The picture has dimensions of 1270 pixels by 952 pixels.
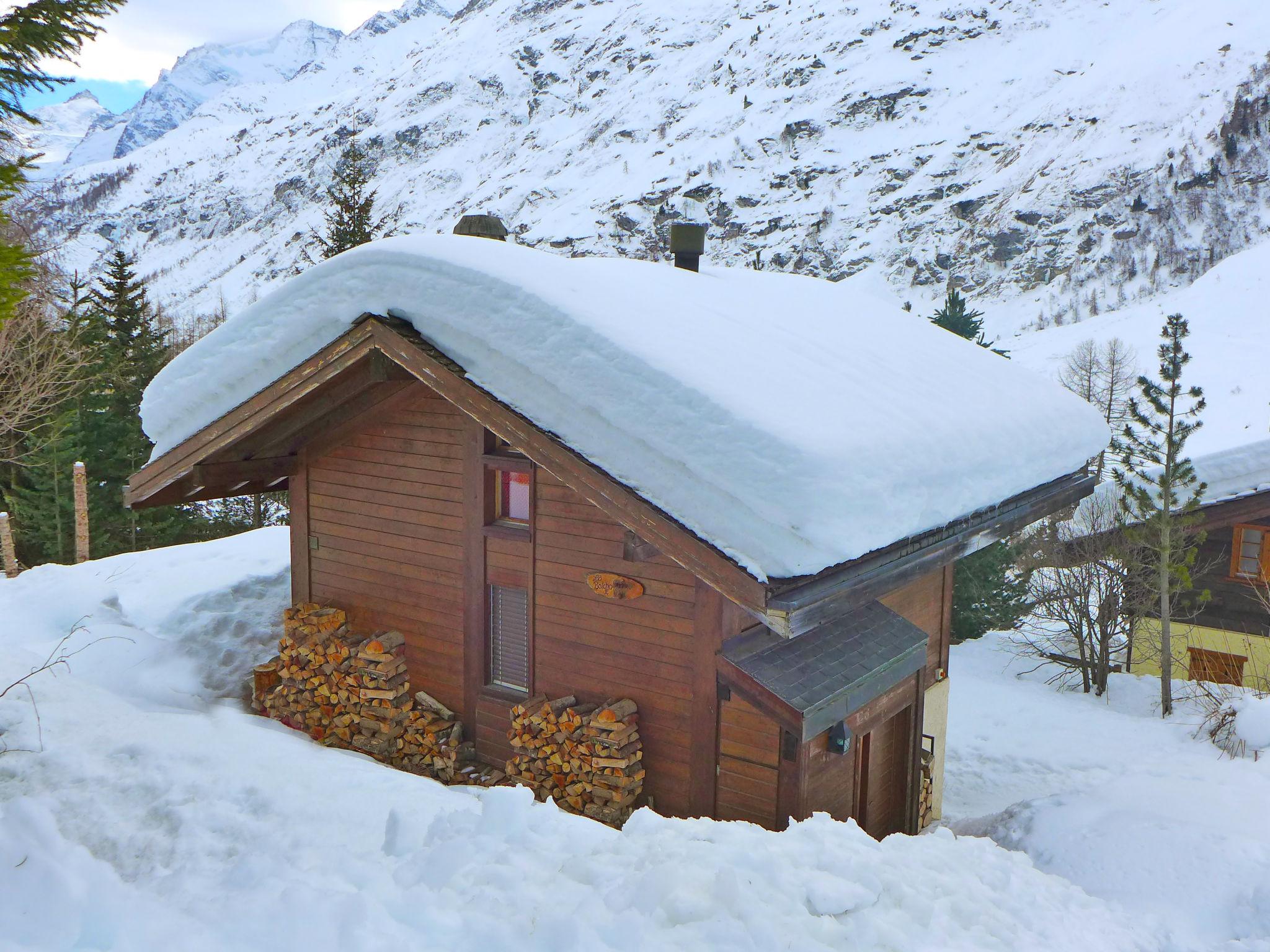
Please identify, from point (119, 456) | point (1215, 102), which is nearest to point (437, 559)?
point (119, 456)

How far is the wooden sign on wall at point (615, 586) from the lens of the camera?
21.0 feet

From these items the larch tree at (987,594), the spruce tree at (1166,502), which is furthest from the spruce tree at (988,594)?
the spruce tree at (1166,502)

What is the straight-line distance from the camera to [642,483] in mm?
5242

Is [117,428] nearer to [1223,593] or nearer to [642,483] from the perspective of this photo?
[642,483]

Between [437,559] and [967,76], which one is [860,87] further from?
[437,559]

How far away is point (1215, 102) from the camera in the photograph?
241 ft

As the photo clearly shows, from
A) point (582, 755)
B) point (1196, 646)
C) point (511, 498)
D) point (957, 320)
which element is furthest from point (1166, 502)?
point (582, 755)

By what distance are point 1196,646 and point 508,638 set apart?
14817 millimetres

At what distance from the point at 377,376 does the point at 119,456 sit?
15492mm

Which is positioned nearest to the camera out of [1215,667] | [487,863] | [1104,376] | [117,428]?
[487,863]

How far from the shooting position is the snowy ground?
12.9 feet

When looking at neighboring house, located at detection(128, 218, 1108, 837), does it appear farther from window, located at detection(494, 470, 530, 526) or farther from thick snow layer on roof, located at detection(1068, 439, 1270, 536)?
thick snow layer on roof, located at detection(1068, 439, 1270, 536)

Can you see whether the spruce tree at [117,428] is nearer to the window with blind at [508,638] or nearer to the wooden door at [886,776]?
the window with blind at [508,638]

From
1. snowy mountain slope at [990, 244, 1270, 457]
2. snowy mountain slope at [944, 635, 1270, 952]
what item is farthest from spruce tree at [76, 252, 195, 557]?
snowy mountain slope at [990, 244, 1270, 457]
